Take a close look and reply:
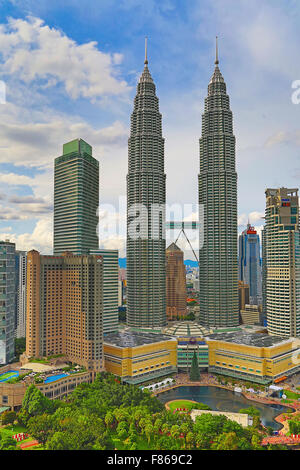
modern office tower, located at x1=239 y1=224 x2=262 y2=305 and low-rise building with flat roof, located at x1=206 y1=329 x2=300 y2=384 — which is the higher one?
modern office tower, located at x1=239 y1=224 x2=262 y2=305

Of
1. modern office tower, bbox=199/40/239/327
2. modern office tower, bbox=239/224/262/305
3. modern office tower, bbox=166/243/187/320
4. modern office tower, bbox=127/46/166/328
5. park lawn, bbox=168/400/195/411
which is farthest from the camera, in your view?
modern office tower, bbox=239/224/262/305

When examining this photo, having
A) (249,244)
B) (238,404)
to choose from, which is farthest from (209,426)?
(249,244)

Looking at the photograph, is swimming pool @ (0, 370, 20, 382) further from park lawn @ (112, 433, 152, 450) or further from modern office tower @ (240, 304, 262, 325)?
modern office tower @ (240, 304, 262, 325)

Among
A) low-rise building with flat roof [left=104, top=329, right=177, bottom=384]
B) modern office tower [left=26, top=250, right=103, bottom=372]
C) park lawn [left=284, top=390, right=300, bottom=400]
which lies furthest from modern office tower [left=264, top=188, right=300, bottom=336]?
modern office tower [left=26, top=250, right=103, bottom=372]

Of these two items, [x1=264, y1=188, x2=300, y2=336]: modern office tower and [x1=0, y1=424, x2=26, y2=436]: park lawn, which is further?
[x1=264, y1=188, x2=300, y2=336]: modern office tower

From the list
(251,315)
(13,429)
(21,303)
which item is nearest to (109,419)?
(13,429)
